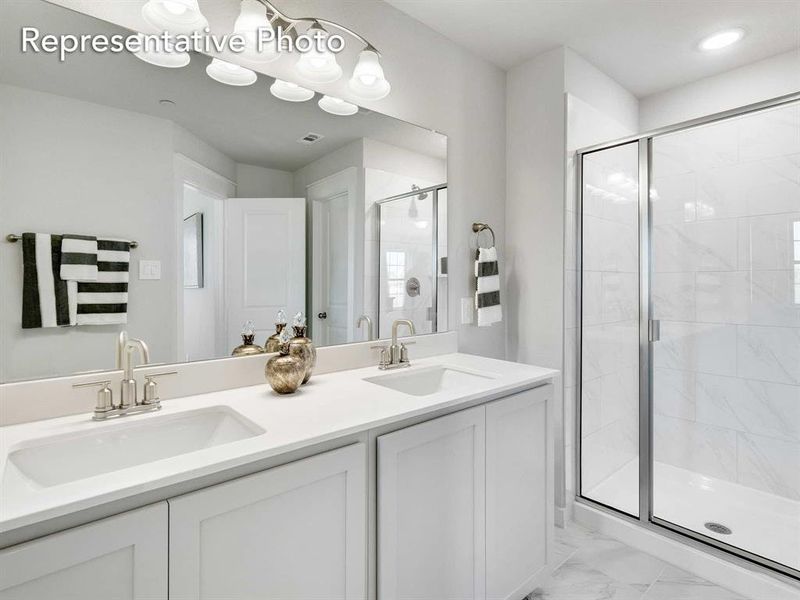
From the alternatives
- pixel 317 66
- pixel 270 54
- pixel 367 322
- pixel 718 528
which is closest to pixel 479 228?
pixel 367 322

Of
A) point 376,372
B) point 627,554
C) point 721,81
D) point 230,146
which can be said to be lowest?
point 627,554

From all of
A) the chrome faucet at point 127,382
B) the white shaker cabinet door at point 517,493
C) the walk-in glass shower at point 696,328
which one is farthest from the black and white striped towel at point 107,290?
the walk-in glass shower at point 696,328

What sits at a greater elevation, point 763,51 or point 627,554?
point 763,51

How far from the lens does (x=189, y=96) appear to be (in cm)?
136

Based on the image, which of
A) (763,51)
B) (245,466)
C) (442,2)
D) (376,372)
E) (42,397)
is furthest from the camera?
(763,51)

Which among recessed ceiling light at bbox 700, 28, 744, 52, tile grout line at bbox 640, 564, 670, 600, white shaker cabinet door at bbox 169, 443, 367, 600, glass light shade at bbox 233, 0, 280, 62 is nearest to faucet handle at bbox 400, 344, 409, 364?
white shaker cabinet door at bbox 169, 443, 367, 600

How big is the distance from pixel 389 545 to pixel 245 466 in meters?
0.48

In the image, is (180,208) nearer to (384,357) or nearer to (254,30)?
(254,30)

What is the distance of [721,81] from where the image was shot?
8.10 feet

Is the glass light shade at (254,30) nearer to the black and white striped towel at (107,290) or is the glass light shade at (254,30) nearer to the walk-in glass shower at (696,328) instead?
the black and white striped towel at (107,290)

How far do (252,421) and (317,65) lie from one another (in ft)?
4.21

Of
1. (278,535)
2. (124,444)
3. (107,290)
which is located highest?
(107,290)

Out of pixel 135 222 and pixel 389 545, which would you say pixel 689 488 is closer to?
pixel 389 545

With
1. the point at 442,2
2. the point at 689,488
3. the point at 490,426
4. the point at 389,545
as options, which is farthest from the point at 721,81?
the point at 389,545
